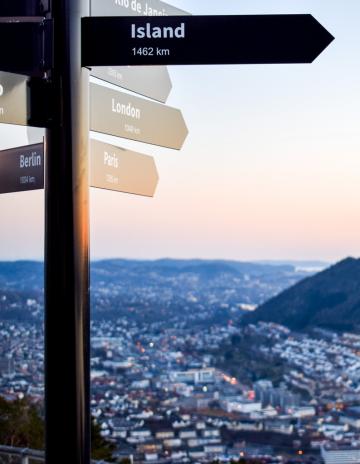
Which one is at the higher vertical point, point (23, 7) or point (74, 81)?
point (23, 7)

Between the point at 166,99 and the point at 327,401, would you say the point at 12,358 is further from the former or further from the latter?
the point at 327,401

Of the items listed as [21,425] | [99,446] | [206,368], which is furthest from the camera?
[206,368]

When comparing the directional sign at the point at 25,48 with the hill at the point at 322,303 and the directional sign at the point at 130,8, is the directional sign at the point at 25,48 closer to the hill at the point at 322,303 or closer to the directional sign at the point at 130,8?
the directional sign at the point at 130,8

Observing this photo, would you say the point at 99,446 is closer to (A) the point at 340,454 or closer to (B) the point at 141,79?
(B) the point at 141,79

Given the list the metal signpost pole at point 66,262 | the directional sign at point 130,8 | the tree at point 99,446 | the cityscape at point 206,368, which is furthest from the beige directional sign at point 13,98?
the cityscape at point 206,368

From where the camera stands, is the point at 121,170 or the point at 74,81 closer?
the point at 74,81

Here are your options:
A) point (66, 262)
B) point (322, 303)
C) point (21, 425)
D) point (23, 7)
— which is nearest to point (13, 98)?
point (23, 7)

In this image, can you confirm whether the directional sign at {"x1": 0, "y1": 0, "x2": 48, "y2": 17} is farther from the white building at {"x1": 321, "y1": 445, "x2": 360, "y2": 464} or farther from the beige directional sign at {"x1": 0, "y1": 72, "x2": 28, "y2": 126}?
the white building at {"x1": 321, "y1": 445, "x2": 360, "y2": 464}
